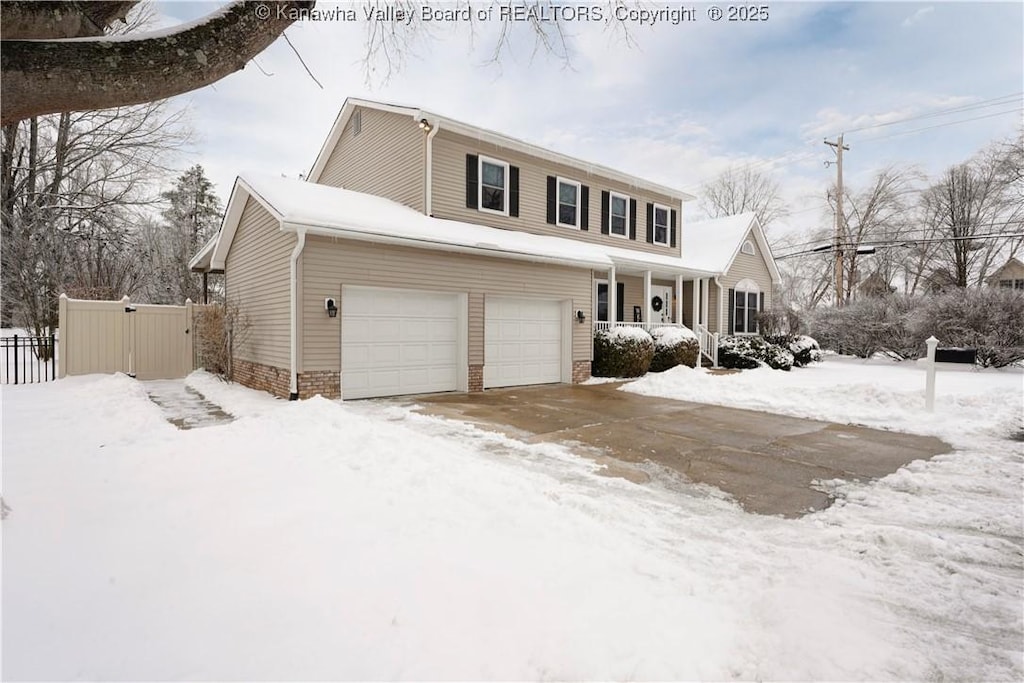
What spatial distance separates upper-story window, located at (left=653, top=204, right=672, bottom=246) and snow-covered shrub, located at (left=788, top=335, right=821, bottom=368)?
5.54m

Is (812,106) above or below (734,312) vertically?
above

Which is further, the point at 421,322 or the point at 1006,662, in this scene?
the point at 421,322

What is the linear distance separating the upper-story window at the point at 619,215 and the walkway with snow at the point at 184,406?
12.0 metres

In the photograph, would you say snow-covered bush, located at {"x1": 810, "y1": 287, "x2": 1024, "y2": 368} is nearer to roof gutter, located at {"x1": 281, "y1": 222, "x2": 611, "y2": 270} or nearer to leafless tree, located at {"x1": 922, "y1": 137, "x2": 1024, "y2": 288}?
leafless tree, located at {"x1": 922, "y1": 137, "x2": 1024, "y2": 288}

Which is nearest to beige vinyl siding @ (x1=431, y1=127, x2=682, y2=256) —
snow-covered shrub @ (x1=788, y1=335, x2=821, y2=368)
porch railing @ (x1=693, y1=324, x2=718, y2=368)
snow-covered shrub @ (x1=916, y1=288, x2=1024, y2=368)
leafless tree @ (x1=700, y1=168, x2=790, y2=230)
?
porch railing @ (x1=693, y1=324, x2=718, y2=368)

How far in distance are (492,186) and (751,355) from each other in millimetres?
9916

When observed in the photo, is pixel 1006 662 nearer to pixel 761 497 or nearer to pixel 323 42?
pixel 761 497

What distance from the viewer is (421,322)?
10.2 meters

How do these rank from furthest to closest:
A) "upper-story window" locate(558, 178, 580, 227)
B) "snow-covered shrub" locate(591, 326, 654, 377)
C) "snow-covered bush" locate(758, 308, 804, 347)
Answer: "snow-covered bush" locate(758, 308, 804, 347)
"upper-story window" locate(558, 178, 580, 227)
"snow-covered shrub" locate(591, 326, 654, 377)

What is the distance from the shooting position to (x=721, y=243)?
19203 millimetres

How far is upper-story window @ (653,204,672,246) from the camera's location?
57.5 feet

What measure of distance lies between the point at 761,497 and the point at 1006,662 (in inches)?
83.4

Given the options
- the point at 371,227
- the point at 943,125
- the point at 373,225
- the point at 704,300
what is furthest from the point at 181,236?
the point at 943,125

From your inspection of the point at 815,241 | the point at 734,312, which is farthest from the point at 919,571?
the point at 815,241
